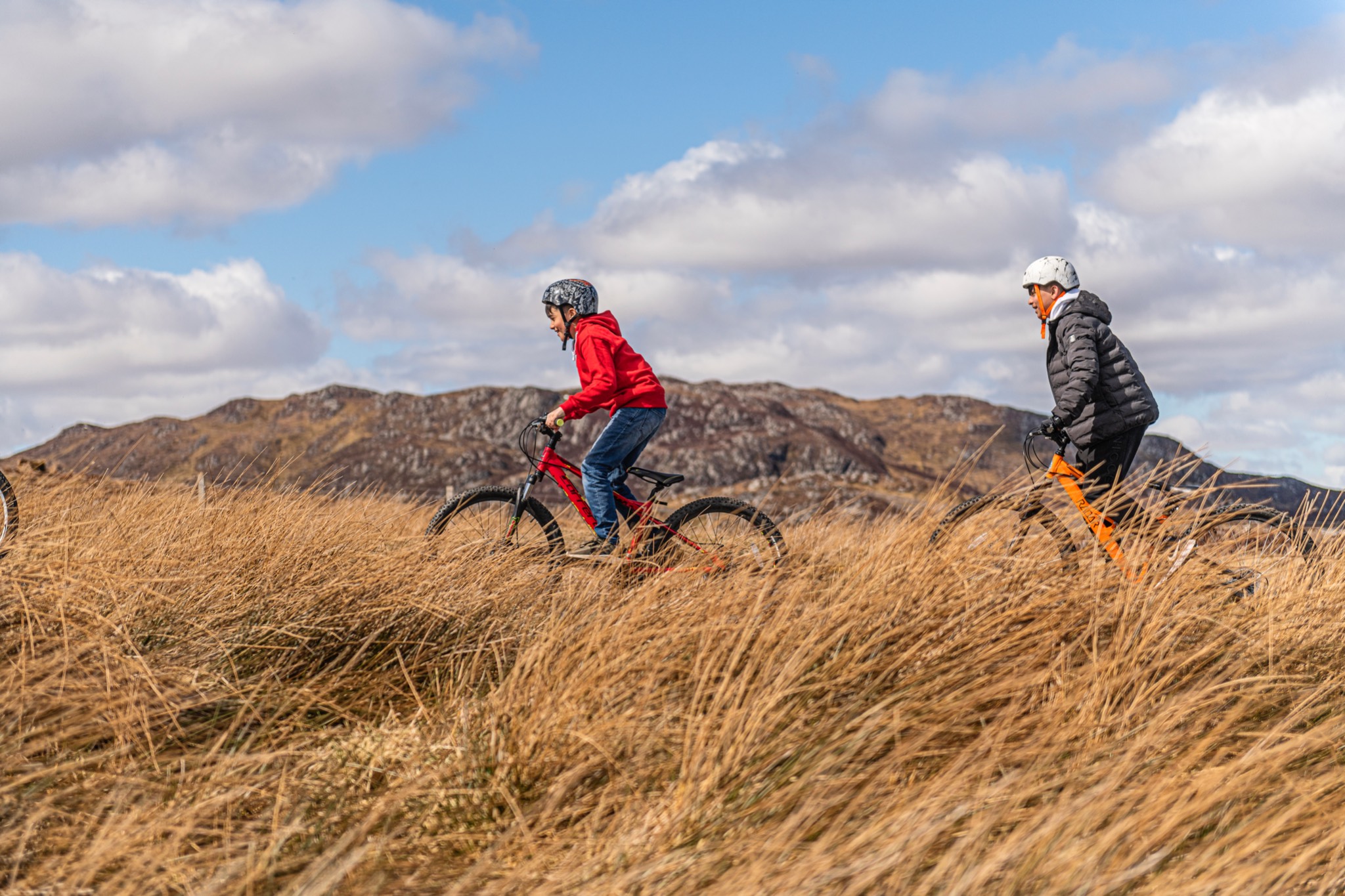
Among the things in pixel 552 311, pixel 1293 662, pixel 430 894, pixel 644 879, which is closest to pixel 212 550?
pixel 552 311

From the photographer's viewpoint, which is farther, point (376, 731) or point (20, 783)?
point (376, 731)

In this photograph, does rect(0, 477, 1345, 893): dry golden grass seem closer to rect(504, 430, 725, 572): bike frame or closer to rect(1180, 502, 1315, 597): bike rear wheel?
rect(1180, 502, 1315, 597): bike rear wheel

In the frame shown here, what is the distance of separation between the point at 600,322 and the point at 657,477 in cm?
116

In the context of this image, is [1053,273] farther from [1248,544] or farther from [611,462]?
[611,462]

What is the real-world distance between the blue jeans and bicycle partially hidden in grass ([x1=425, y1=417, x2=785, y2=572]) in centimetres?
8

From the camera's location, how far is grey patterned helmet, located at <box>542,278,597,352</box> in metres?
6.82

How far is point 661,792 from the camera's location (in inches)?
125

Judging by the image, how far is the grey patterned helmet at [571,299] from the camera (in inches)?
269

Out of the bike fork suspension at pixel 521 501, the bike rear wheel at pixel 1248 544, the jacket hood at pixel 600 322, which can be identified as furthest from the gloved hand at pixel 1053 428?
the bike fork suspension at pixel 521 501

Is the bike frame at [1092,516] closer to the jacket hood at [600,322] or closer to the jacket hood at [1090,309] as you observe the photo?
the jacket hood at [1090,309]

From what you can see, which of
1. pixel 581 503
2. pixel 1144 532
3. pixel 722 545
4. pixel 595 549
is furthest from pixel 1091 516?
pixel 581 503

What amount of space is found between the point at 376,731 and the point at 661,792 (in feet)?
4.10

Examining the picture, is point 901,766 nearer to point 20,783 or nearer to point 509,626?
point 509,626

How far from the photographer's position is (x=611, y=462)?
22.0ft
